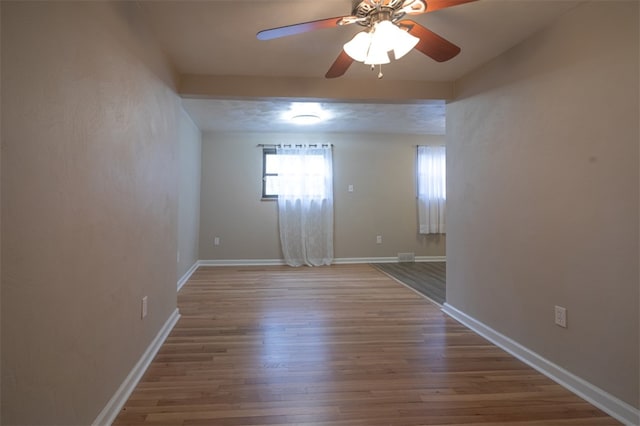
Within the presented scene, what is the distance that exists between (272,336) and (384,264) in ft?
10.3

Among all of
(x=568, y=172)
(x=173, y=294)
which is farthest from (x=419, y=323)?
(x=173, y=294)

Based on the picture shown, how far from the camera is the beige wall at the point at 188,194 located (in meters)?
3.72

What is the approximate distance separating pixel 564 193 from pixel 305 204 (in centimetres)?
363

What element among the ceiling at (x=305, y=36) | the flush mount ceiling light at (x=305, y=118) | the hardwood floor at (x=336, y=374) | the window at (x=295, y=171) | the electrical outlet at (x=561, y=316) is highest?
the flush mount ceiling light at (x=305, y=118)

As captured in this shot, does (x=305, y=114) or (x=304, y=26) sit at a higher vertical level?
(x=305, y=114)

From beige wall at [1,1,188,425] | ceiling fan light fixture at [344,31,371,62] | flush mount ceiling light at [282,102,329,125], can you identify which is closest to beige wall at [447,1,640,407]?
ceiling fan light fixture at [344,31,371,62]

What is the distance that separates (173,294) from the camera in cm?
248

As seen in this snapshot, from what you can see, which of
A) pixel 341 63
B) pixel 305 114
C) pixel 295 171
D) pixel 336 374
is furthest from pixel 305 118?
pixel 336 374

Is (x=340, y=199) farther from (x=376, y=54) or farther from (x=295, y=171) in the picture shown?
(x=376, y=54)

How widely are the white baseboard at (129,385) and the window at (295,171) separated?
9.95 ft

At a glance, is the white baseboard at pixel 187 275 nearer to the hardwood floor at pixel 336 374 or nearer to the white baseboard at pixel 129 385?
the hardwood floor at pixel 336 374

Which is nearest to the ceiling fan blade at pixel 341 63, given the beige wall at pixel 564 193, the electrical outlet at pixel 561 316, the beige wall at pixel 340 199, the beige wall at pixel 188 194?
the beige wall at pixel 564 193

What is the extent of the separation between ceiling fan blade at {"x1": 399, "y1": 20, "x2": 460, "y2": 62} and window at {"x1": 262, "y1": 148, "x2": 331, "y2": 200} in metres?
3.43

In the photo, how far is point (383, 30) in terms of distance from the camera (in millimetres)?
1348
